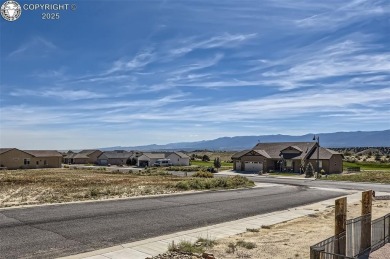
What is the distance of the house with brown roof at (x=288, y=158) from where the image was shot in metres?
63.8

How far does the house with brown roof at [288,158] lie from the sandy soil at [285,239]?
44.6 metres

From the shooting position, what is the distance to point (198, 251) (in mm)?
12586

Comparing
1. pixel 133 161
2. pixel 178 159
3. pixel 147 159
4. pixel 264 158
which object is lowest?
pixel 133 161

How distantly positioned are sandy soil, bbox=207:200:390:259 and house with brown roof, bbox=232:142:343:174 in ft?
146

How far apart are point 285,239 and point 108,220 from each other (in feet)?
28.1

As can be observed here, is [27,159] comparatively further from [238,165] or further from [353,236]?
[353,236]

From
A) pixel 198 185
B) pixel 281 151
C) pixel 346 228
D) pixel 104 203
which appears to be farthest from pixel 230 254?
pixel 281 151

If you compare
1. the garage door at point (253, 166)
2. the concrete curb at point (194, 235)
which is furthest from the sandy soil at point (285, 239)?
the garage door at point (253, 166)

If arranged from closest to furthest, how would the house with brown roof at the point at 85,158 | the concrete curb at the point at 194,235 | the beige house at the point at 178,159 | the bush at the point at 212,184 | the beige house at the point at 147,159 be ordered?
the concrete curb at the point at 194,235 < the bush at the point at 212,184 < the beige house at the point at 178,159 < the beige house at the point at 147,159 < the house with brown roof at the point at 85,158

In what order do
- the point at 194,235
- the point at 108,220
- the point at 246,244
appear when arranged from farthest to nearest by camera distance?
the point at 108,220, the point at 194,235, the point at 246,244

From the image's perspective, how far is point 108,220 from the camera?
1847 centimetres

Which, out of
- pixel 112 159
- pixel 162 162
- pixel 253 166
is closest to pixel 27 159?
pixel 112 159

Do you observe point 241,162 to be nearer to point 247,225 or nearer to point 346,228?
point 247,225

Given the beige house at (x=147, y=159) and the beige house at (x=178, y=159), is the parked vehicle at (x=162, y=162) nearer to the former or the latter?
the beige house at (x=178, y=159)
